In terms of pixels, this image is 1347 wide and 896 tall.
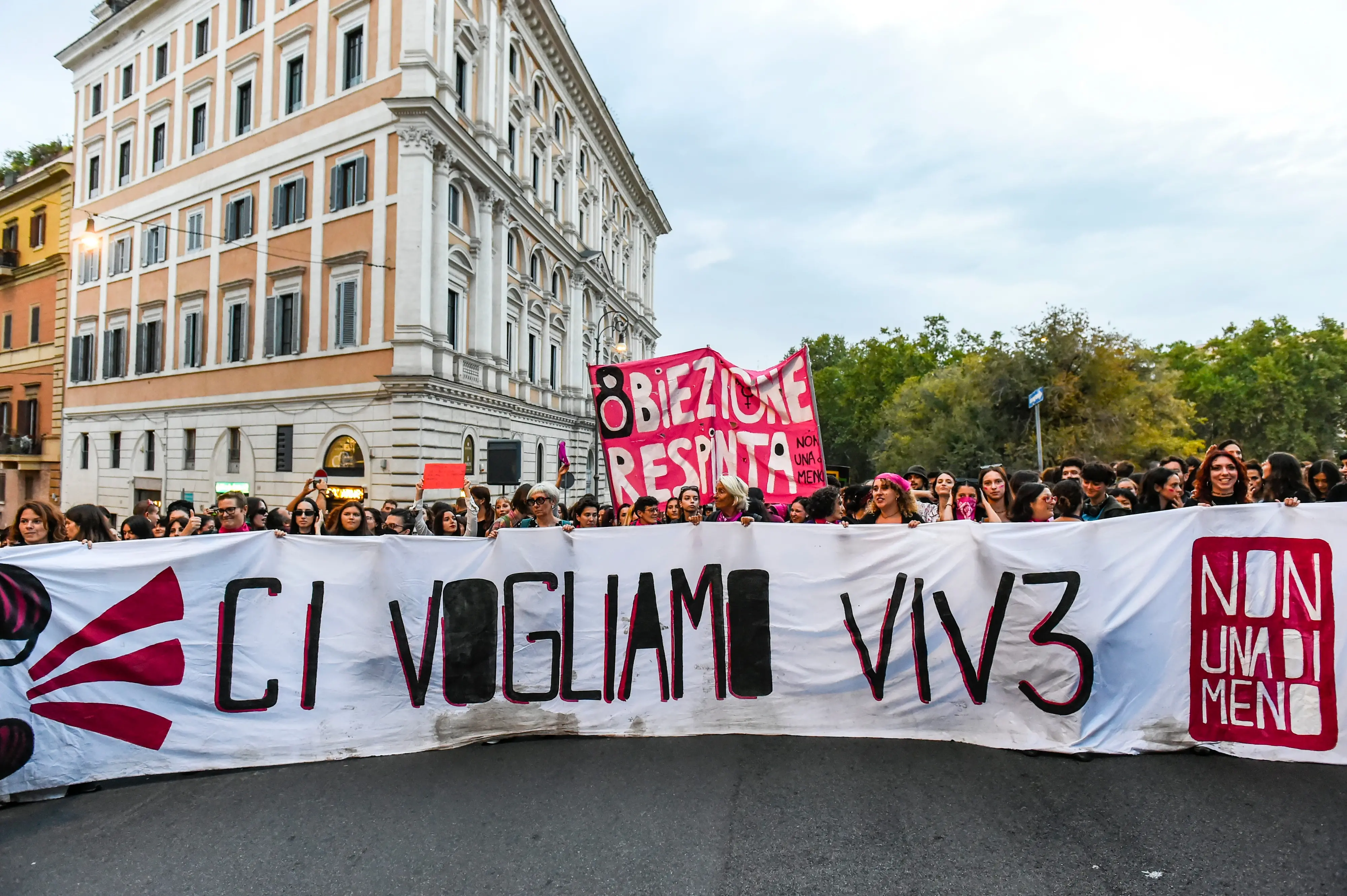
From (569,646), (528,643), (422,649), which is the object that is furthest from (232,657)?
(569,646)

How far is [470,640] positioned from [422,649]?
0.29m

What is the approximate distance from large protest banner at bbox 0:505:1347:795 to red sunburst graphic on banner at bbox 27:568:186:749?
0.4 inches

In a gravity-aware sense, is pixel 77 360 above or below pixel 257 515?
above

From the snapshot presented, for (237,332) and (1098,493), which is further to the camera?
(237,332)

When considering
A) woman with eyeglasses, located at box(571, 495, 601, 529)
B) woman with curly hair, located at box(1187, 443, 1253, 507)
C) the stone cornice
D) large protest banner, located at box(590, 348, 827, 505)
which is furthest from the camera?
the stone cornice

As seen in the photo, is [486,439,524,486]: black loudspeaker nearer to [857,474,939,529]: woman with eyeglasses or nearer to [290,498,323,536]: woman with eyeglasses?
[290,498,323,536]: woman with eyeglasses

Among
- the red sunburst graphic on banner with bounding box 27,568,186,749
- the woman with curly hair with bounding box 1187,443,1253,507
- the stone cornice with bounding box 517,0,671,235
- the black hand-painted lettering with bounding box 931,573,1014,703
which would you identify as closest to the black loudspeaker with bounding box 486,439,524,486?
the red sunburst graphic on banner with bounding box 27,568,186,749

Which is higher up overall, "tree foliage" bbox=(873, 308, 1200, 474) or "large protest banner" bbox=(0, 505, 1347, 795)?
"tree foliage" bbox=(873, 308, 1200, 474)

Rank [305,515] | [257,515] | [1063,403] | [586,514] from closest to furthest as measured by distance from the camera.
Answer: [305,515] → [586,514] → [257,515] → [1063,403]

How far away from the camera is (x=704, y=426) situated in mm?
7035

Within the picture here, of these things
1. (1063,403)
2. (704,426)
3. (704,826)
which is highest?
(1063,403)

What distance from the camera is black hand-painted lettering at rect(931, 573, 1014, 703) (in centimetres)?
432

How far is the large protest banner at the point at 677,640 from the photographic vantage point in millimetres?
4070

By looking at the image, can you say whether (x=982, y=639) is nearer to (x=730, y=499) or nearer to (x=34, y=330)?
(x=730, y=499)
